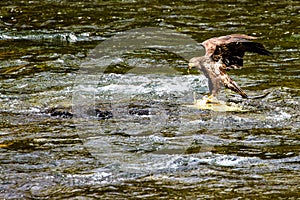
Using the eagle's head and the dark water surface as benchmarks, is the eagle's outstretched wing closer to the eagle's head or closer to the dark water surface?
the eagle's head

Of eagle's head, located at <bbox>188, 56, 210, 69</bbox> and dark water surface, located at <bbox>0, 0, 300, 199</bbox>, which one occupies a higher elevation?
eagle's head, located at <bbox>188, 56, 210, 69</bbox>

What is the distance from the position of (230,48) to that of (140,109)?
1048mm

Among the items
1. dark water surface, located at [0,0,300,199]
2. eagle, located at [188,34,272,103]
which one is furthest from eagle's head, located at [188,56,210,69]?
dark water surface, located at [0,0,300,199]

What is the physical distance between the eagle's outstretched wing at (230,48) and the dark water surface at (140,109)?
0.44 m

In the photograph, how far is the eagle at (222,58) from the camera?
6.43m

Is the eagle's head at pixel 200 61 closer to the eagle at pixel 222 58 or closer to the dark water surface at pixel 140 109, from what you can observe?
the eagle at pixel 222 58

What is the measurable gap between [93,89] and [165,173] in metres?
2.71

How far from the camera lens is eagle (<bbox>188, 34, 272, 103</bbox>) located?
643 centimetres

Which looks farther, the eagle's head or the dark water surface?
the eagle's head

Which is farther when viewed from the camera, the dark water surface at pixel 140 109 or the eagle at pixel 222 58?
the eagle at pixel 222 58

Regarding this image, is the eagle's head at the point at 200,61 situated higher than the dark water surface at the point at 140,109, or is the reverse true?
the eagle's head at the point at 200,61

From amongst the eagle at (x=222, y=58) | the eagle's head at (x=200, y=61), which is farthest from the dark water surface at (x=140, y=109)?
the eagle's head at (x=200, y=61)

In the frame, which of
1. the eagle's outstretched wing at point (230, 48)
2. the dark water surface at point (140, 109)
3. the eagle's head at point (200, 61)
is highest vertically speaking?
the eagle's outstretched wing at point (230, 48)

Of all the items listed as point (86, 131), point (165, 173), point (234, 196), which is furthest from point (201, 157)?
point (86, 131)
